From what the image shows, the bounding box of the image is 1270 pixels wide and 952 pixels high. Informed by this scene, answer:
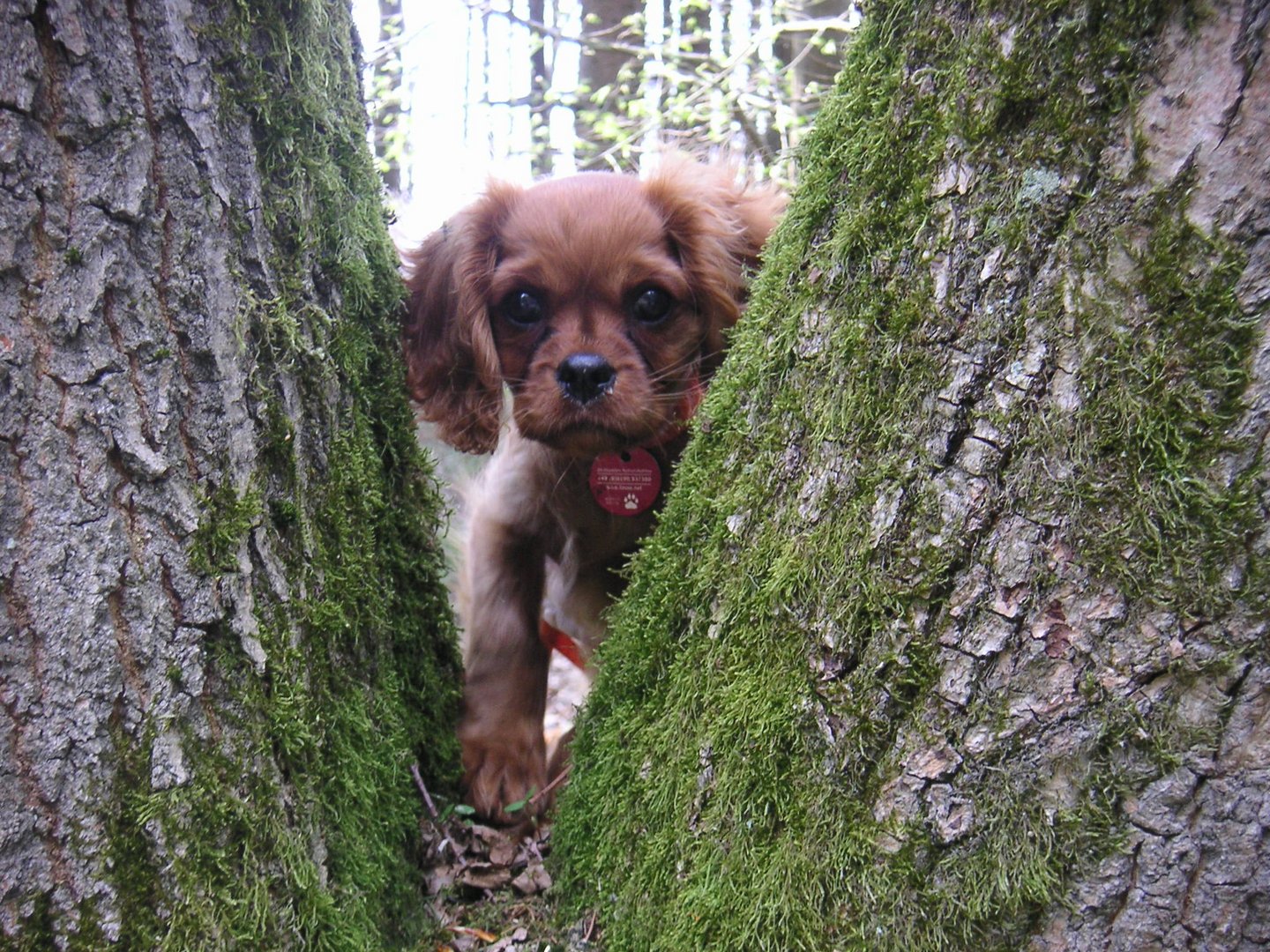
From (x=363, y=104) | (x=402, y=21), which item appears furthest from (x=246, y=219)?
(x=402, y=21)

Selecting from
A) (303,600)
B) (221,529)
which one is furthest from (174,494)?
(303,600)

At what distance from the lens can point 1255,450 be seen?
42.4 inches

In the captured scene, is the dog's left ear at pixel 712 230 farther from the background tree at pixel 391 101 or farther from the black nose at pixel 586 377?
the background tree at pixel 391 101

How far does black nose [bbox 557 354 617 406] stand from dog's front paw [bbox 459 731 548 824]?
0.97 m

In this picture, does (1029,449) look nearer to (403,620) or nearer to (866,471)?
(866,471)

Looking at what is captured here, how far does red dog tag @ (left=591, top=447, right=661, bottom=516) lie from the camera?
9.53 ft

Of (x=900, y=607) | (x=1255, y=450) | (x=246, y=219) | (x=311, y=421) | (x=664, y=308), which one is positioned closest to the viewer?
(x=1255, y=450)

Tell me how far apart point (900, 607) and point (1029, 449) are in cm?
27

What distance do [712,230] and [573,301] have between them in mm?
475

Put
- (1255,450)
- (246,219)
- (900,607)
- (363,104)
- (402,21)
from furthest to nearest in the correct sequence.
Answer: (402,21) → (363,104) → (246,219) → (900,607) → (1255,450)

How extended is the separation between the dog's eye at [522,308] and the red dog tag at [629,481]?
0.46 metres

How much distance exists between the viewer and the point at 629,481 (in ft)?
9.58

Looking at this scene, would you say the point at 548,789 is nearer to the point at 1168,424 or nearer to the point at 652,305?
the point at 652,305

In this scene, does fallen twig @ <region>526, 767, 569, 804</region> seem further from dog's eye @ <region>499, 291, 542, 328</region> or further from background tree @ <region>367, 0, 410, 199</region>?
background tree @ <region>367, 0, 410, 199</region>
